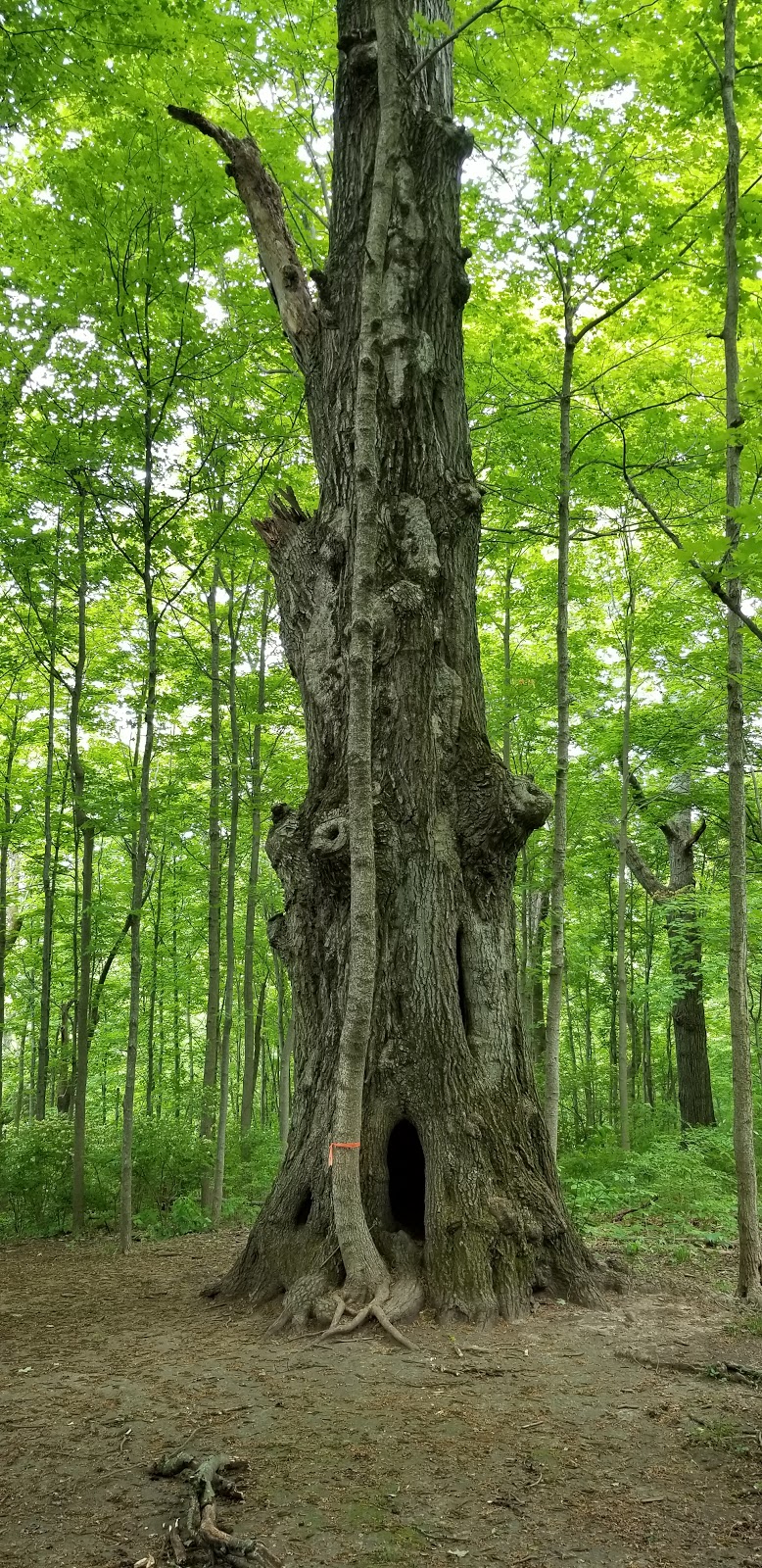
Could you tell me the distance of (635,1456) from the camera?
3.10 m

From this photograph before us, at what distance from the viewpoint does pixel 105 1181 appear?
1058cm

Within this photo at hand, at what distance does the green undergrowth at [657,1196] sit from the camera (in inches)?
275

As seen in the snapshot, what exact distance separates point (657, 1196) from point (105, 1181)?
6334 mm

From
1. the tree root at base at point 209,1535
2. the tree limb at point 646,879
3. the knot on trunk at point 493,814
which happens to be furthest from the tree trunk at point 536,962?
the tree root at base at point 209,1535

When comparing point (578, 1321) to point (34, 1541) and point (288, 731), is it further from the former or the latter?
point (288, 731)

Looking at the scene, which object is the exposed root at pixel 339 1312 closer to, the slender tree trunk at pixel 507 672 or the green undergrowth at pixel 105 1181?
the green undergrowth at pixel 105 1181

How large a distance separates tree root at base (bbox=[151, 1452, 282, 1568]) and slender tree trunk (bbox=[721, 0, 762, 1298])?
10.6ft

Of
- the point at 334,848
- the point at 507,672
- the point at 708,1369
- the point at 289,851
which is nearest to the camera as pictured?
the point at 708,1369

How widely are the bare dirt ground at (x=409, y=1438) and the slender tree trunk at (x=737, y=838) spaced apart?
52 cm

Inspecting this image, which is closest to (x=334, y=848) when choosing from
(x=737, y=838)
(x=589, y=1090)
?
(x=737, y=838)

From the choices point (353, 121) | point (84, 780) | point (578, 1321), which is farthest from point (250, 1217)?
point (353, 121)

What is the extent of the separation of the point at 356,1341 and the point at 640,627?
413 inches

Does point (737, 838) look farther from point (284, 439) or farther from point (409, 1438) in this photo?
point (284, 439)

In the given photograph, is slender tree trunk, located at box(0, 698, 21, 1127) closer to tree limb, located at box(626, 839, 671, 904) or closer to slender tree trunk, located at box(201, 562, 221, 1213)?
slender tree trunk, located at box(201, 562, 221, 1213)
